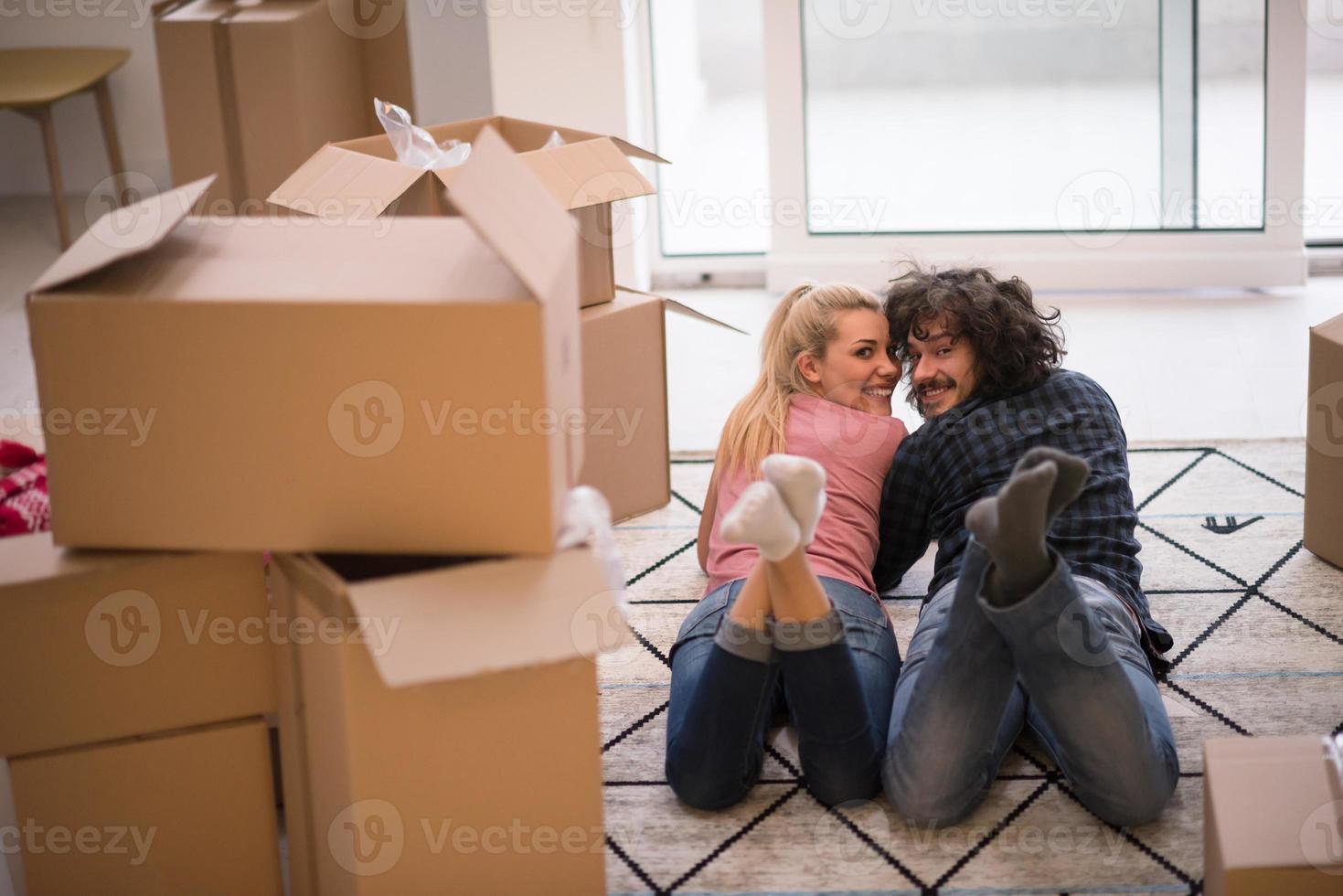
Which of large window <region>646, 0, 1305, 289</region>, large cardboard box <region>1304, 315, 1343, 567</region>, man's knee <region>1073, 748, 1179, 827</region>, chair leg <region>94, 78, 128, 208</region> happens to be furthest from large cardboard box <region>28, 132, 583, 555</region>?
chair leg <region>94, 78, 128, 208</region>

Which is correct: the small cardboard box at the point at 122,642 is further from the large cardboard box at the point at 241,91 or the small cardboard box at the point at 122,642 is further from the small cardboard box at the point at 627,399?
the large cardboard box at the point at 241,91

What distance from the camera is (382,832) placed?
1.31 meters

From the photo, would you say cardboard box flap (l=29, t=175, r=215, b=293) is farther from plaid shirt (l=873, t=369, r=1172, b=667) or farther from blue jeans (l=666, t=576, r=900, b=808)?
plaid shirt (l=873, t=369, r=1172, b=667)

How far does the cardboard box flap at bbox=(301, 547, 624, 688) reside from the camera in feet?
3.82

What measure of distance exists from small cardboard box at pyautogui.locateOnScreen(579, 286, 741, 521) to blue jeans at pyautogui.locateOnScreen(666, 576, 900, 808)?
754 millimetres

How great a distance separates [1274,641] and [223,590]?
1492 millimetres

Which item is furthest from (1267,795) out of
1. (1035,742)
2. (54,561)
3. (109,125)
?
(109,125)

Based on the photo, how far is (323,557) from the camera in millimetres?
1371

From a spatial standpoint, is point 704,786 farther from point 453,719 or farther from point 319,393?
point 319,393

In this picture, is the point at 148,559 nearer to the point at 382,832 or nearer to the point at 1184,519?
the point at 382,832

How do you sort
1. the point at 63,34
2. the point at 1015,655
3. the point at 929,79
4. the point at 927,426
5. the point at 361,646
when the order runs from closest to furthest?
1. the point at 361,646
2. the point at 1015,655
3. the point at 927,426
4. the point at 929,79
5. the point at 63,34

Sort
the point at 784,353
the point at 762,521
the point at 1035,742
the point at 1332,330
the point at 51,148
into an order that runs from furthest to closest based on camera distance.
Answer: the point at 51,148, the point at 1332,330, the point at 784,353, the point at 1035,742, the point at 762,521

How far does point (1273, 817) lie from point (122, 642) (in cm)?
115

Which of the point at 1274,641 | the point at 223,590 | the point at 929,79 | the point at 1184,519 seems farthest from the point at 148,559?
the point at 929,79
